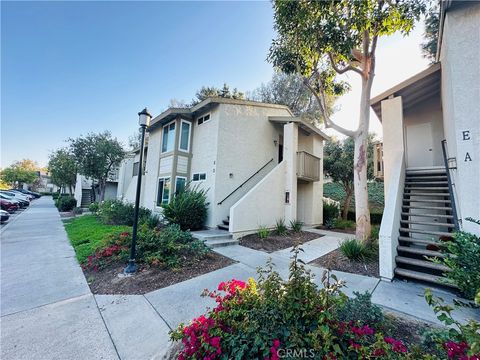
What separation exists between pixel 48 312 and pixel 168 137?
395 inches

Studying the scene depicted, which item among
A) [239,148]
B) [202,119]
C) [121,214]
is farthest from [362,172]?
[121,214]

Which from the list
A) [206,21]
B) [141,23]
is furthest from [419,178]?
[141,23]

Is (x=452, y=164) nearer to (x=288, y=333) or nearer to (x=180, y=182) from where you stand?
(x=288, y=333)

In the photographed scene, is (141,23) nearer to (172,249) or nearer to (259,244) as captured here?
(172,249)

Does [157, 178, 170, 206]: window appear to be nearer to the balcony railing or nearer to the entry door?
the balcony railing

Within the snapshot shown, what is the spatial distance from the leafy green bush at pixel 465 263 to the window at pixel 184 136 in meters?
11.1

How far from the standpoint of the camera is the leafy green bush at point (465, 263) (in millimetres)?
3025

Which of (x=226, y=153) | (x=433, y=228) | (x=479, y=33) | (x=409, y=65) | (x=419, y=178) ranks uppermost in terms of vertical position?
(x=409, y=65)

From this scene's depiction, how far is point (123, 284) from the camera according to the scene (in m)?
4.41

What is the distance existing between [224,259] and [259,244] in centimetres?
208

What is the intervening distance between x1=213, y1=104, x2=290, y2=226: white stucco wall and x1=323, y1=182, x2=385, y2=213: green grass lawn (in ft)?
32.5

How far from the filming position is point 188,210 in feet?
29.5

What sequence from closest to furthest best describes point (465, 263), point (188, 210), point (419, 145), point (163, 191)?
1. point (465, 263)
2. point (419, 145)
3. point (188, 210)
4. point (163, 191)
